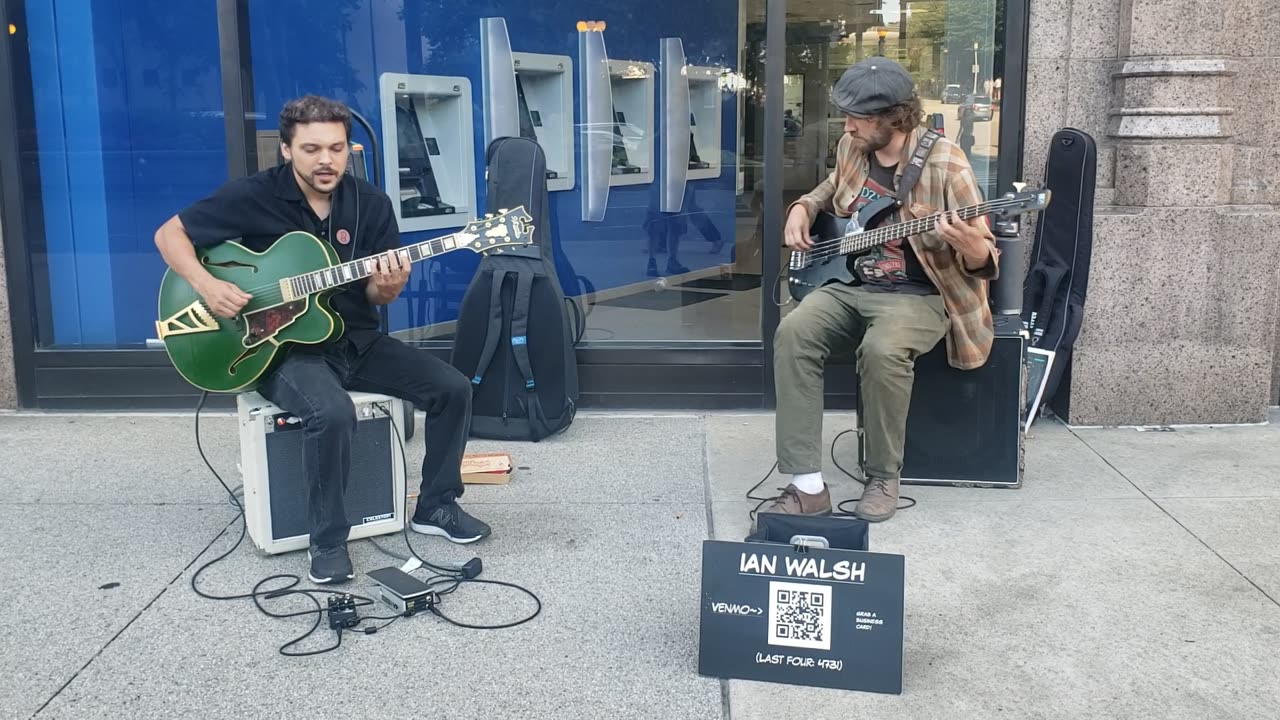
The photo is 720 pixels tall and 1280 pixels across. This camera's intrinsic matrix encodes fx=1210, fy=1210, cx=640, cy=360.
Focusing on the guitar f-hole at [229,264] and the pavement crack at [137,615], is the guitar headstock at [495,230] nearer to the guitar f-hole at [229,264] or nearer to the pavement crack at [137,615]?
the guitar f-hole at [229,264]

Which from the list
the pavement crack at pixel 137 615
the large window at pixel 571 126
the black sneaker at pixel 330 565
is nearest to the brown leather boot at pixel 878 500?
the black sneaker at pixel 330 565

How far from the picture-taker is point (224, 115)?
18.1ft

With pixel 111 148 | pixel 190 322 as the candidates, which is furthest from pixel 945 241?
pixel 111 148

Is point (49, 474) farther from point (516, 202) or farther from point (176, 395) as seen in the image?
point (516, 202)

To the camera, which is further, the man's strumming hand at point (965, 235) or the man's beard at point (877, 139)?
the man's beard at point (877, 139)

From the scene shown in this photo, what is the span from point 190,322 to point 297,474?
22.2 inches

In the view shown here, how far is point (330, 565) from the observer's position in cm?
353

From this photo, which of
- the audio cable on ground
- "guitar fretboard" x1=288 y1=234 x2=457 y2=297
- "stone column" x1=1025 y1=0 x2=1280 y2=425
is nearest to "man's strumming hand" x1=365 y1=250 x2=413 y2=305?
"guitar fretboard" x1=288 y1=234 x2=457 y2=297

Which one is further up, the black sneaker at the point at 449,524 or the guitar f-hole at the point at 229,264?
the guitar f-hole at the point at 229,264

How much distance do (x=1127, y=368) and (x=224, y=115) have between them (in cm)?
414

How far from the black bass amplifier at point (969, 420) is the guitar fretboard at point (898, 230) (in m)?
0.48

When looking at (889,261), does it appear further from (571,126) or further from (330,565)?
(571,126)

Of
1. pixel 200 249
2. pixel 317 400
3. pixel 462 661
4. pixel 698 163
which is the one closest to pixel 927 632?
pixel 462 661

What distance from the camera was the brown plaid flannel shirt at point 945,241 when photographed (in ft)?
13.1
